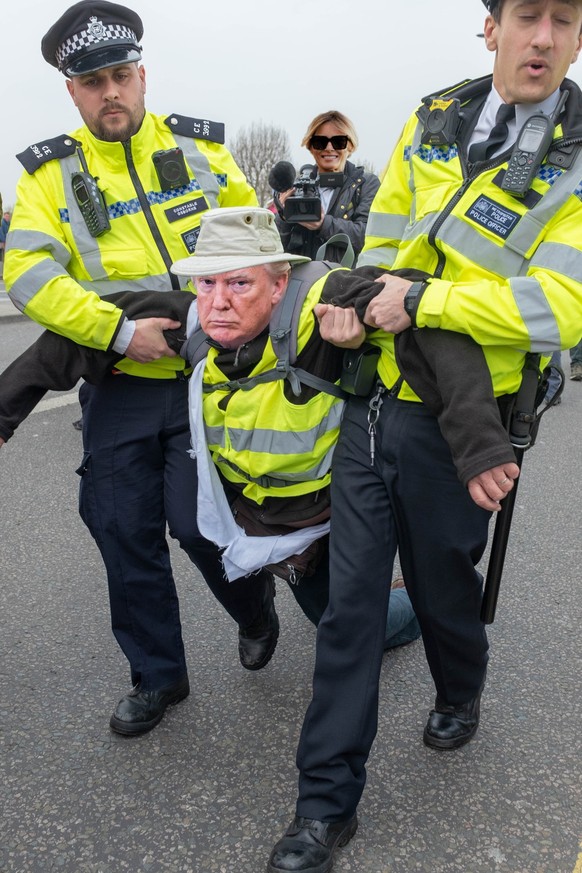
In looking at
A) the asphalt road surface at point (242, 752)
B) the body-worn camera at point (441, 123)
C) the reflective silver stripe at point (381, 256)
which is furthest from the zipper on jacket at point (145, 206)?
the asphalt road surface at point (242, 752)

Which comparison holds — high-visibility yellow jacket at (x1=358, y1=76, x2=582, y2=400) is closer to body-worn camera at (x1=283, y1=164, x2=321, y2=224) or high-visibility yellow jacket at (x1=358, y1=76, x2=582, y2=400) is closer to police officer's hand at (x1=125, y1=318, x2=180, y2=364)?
police officer's hand at (x1=125, y1=318, x2=180, y2=364)

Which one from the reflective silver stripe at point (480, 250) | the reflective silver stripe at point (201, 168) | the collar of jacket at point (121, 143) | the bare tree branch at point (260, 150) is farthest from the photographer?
the bare tree branch at point (260, 150)

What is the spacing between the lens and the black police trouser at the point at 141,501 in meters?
2.61

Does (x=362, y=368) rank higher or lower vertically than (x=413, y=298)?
lower

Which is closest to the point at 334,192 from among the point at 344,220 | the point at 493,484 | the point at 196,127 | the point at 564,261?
the point at 344,220

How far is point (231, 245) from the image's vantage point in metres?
2.25

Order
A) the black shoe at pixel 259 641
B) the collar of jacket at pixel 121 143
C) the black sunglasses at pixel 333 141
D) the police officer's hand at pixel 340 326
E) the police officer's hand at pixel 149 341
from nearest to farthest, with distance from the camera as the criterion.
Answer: the police officer's hand at pixel 340 326
the police officer's hand at pixel 149 341
the collar of jacket at pixel 121 143
the black shoe at pixel 259 641
the black sunglasses at pixel 333 141

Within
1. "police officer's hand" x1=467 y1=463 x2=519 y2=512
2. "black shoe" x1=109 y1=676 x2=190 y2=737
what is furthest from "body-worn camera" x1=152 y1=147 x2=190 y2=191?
"black shoe" x1=109 y1=676 x2=190 y2=737

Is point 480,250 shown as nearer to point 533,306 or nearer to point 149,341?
point 533,306

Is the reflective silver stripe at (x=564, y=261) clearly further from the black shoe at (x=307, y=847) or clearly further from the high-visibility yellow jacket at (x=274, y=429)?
the black shoe at (x=307, y=847)

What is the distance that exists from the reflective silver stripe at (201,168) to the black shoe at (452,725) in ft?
5.63

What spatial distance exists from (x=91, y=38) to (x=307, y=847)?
90.5 inches

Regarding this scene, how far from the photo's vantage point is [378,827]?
223 cm

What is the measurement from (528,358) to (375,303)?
0.41 meters
